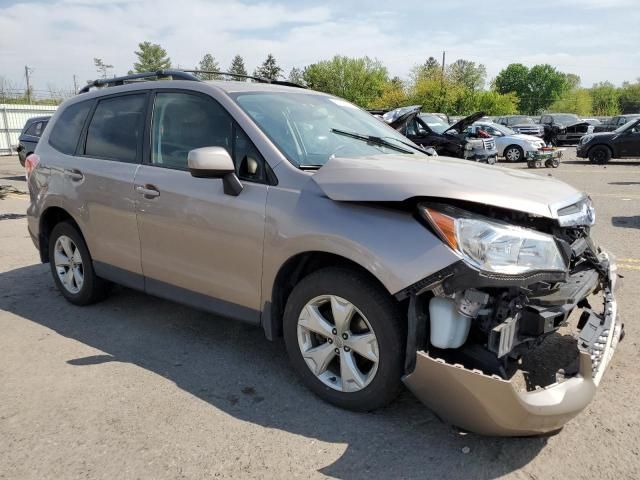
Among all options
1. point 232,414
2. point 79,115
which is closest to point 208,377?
point 232,414

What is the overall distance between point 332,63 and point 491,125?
66753 millimetres

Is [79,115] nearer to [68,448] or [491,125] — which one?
[68,448]

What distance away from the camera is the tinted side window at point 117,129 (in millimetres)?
4043

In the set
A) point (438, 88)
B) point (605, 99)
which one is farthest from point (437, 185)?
point (605, 99)

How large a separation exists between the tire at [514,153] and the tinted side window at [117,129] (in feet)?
59.6

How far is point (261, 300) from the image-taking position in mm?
3260

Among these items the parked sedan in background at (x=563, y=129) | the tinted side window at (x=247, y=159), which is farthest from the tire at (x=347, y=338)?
the parked sedan in background at (x=563, y=129)

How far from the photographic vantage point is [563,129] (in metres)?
30.2

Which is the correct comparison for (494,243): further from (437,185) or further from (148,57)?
(148,57)

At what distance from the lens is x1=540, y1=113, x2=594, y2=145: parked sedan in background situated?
27314 millimetres

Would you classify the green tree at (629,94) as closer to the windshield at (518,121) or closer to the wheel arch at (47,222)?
the windshield at (518,121)

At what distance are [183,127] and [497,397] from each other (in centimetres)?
267

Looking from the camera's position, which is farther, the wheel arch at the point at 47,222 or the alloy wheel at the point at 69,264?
the wheel arch at the point at 47,222

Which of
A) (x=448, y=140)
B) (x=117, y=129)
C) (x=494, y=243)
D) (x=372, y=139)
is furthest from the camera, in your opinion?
(x=448, y=140)
